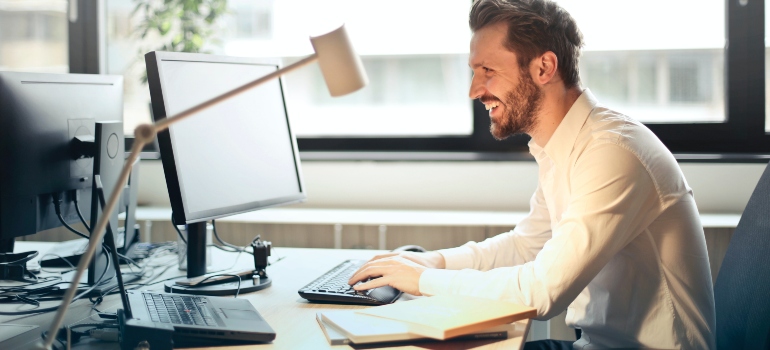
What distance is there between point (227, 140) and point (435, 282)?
56cm

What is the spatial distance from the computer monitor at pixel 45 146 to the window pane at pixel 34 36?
1799mm

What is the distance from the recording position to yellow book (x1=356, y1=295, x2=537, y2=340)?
3.73 ft

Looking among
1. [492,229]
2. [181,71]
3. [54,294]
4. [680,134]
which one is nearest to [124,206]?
[54,294]

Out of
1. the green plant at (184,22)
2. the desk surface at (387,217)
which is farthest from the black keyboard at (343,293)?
the green plant at (184,22)

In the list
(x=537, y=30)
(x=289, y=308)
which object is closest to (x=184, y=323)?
(x=289, y=308)

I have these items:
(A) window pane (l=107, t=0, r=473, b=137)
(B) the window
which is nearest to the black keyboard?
(B) the window

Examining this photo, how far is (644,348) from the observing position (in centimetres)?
139

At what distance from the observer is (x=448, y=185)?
2887mm

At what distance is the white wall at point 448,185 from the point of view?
268 centimetres

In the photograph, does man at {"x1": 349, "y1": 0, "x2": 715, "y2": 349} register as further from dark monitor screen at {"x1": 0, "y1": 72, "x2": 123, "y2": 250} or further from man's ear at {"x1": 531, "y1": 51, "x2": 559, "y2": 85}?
dark monitor screen at {"x1": 0, "y1": 72, "x2": 123, "y2": 250}

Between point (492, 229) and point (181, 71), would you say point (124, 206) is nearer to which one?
point (181, 71)

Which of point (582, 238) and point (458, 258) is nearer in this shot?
point (582, 238)

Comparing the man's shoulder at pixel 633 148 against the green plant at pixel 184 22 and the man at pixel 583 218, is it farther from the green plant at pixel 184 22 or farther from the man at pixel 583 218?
the green plant at pixel 184 22

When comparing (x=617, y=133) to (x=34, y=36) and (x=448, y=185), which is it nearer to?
(x=448, y=185)
